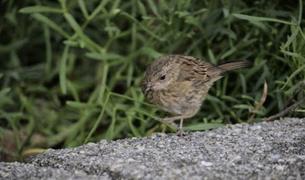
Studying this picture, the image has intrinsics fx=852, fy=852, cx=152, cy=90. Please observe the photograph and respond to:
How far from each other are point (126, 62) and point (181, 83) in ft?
1.67

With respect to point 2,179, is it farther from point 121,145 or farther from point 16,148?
point 16,148

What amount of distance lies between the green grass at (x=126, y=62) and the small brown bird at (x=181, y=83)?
0.09 meters

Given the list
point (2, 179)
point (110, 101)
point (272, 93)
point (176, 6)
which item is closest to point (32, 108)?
point (110, 101)

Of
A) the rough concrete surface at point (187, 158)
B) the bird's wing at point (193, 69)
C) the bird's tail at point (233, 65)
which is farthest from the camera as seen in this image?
the bird's wing at point (193, 69)

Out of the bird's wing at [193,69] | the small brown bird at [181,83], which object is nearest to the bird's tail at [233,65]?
the small brown bird at [181,83]

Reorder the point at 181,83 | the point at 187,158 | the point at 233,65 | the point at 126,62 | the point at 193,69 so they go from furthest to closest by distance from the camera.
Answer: the point at 126,62
the point at 181,83
the point at 193,69
the point at 233,65
the point at 187,158

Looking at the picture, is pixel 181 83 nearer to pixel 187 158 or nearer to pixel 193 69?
pixel 193 69

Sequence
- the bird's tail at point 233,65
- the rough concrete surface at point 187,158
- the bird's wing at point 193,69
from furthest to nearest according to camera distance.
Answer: the bird's wing at point 193,69
the bird's tail at point 233,65
the rough concrete surface at point 187,158

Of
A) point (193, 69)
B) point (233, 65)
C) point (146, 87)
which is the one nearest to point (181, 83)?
point (193, 69)

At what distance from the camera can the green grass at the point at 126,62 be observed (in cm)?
550

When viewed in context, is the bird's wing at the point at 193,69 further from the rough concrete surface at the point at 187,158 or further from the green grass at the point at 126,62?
the rough concrete surface at the point at 187,158

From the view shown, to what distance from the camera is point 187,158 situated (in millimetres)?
4141

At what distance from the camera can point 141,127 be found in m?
5.64

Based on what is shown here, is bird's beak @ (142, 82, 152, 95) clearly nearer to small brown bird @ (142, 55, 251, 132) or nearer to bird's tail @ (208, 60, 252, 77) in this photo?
small brown bird @ (142, 55, 251, 132)
